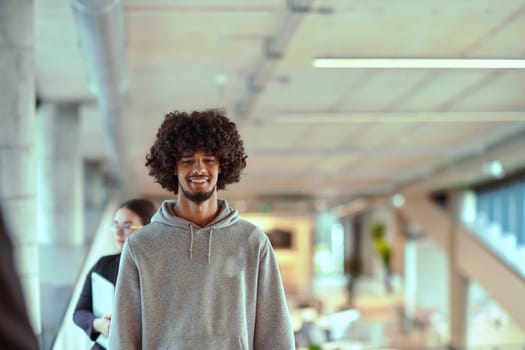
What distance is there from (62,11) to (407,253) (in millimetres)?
23332

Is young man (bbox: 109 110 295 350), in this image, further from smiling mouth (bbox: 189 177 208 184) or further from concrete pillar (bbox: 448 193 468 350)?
concrete pillar (bbox: 448 193 468 350)

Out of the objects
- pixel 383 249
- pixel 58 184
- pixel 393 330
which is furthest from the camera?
pixel 383 249

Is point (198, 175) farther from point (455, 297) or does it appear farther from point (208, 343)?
point (455, 297)

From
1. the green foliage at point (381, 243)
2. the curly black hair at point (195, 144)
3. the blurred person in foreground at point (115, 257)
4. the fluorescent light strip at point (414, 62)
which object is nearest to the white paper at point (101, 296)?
the blurred person in foreground at point (115, 257)

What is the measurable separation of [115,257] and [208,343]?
1.13m

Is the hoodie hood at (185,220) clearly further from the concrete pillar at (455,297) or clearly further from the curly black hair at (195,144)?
the concrete pillar at (455,297)

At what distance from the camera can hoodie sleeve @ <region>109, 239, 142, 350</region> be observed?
8.03 ft

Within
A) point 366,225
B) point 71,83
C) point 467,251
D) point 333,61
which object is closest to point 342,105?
point 71,83

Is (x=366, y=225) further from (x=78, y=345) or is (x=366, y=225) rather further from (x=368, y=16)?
(x=78, y=345)

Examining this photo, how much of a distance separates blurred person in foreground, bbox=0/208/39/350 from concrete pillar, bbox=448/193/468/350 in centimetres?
2266

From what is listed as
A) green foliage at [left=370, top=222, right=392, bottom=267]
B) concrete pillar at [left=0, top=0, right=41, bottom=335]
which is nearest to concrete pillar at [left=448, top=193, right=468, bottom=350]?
green foliage at [left=370, top=222, right=392, bottom=267]

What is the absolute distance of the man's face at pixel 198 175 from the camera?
Result: 252 cm

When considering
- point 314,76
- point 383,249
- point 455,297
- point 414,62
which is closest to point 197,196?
point 414,62

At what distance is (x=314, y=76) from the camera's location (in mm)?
12398
